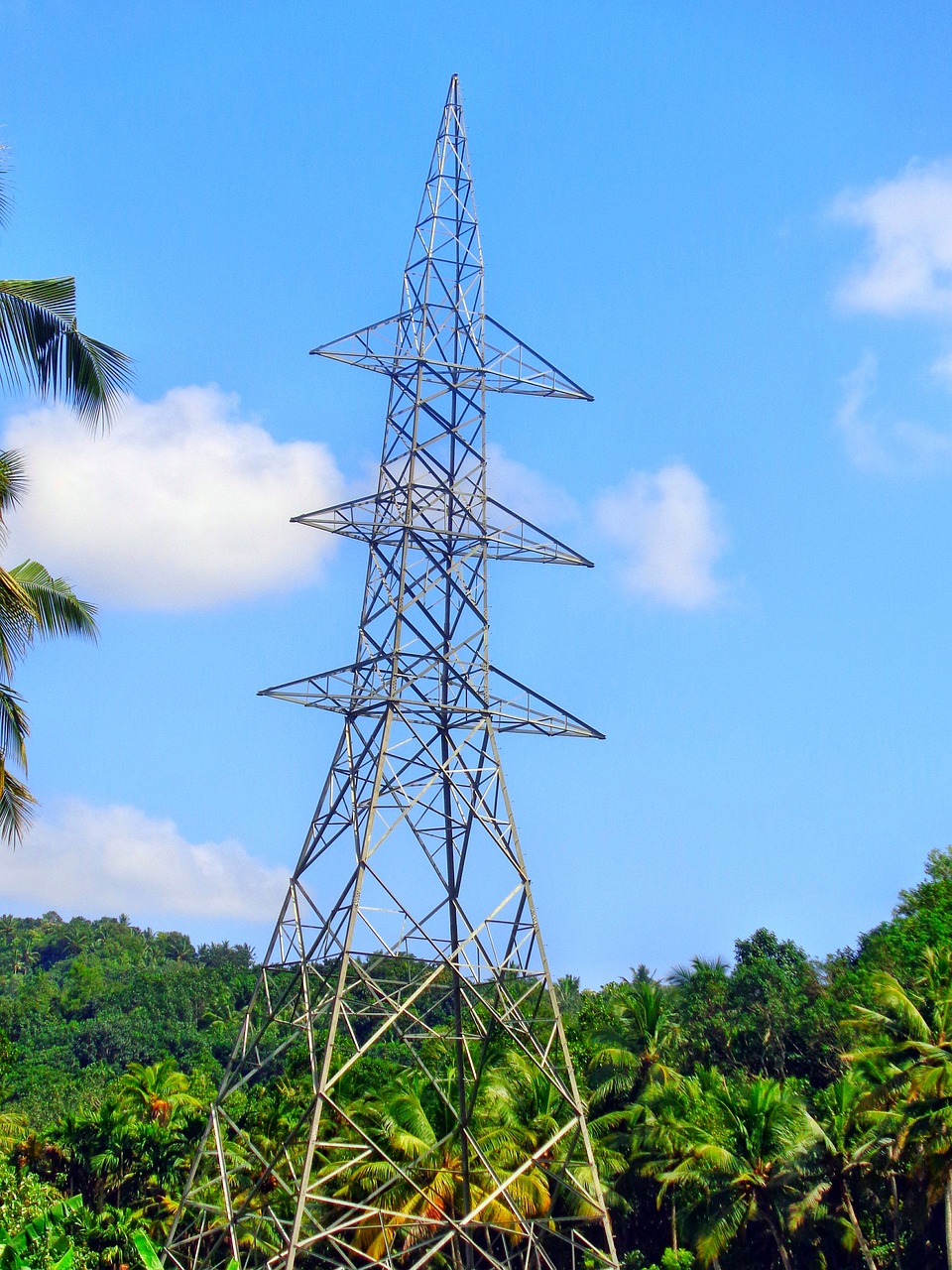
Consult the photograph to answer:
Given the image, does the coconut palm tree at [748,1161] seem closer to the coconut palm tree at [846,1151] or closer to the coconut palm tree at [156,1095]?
the coconut palm tree at [846,1151]

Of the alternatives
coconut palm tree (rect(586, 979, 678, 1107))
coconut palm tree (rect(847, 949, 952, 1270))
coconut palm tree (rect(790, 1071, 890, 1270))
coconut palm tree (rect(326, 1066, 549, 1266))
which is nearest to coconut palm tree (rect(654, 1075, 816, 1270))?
coconut palm tree (rect(790, 1071, 890, 1270))

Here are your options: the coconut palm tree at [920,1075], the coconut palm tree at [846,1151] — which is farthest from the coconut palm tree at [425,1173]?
the coconut palm tree at [920,1075]

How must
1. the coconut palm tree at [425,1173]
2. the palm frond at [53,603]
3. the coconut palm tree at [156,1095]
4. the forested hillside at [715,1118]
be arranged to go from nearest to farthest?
the palm frond at [53,603] → the coconut palm tree at [425,1173] → the forested hillside at [715,1118] → the coconut palm tree at [156,1095]

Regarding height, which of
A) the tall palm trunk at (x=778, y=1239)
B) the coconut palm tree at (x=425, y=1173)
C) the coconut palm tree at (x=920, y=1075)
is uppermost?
the coconut palm tree at (x=920, y=1075)

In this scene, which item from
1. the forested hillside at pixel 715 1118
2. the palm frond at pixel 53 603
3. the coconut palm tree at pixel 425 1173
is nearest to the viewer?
the palm frond at pixel 53 603

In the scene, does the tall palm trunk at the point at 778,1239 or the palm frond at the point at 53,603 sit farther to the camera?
the tall palm trunk at the point at 778,1239

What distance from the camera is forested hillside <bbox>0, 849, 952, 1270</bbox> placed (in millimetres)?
27328

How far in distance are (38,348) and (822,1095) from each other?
2978 centimetres

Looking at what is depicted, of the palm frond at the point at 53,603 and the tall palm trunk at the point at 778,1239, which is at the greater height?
the palm frond at the point at 53,603

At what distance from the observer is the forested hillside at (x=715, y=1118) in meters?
27.3

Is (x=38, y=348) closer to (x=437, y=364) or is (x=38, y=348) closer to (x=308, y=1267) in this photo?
(x=437, y=364)

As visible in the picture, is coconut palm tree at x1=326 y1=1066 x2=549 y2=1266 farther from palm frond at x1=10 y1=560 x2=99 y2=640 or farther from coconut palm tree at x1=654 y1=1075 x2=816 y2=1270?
palm frond at x1=10 y1=560 x2=99 y2=640

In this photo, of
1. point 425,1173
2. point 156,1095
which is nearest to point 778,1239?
point 425,1173

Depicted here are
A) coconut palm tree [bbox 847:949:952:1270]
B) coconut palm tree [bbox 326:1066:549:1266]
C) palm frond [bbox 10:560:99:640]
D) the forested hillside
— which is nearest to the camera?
palm frond [bbox 10:560:99:640]
